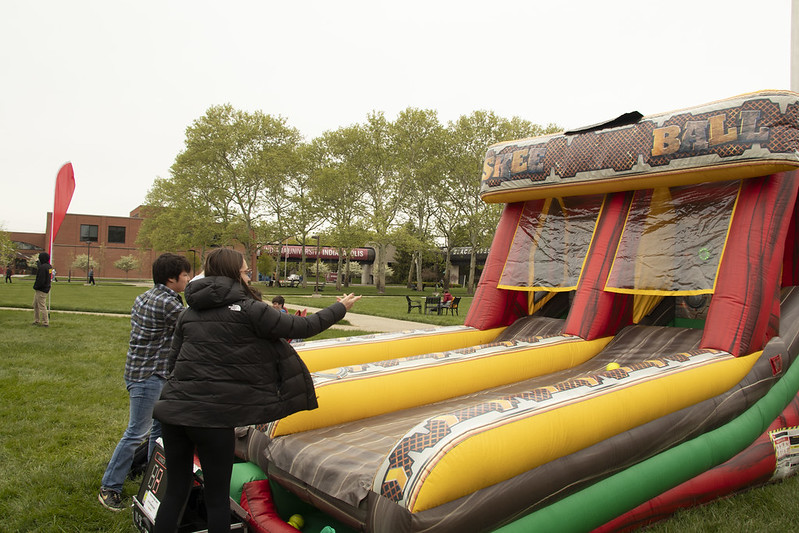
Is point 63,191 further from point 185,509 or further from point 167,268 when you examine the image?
point 185,509

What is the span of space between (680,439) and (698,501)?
48 cm

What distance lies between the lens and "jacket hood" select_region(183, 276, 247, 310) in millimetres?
2254

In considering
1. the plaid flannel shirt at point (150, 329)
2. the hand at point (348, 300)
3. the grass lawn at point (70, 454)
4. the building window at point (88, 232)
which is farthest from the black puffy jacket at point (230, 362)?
the building window at point (88, 232)

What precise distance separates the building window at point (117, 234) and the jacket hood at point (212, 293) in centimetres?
5836

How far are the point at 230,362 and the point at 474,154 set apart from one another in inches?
1231

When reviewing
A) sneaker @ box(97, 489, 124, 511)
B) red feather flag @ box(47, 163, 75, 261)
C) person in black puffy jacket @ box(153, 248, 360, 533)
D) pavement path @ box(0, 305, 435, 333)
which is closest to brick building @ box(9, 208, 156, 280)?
pavement path @ box(0, 305, 435, 333)

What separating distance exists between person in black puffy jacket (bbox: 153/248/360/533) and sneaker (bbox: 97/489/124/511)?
118cm

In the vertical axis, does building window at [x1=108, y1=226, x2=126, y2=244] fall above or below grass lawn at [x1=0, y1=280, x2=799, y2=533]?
above

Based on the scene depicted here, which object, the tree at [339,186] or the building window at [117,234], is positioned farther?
the building window at [117,234]

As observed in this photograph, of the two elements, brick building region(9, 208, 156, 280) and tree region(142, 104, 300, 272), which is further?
brick building region(9, 208, 156, 280)

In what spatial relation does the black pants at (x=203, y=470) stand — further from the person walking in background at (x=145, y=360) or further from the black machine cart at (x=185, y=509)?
the person walking in background at (x=145, y=360)

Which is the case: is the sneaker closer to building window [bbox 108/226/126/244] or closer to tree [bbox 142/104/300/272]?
tree [bbox 142/104/300/272]

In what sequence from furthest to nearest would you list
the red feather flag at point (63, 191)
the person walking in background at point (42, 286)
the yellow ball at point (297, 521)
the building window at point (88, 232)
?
the building window at point (88, 232) → the person walking in background at point (42, 286) → the red feather flag at point (63, 191) → the yellow ball at point (297, 521)

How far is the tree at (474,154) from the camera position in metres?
31.7
